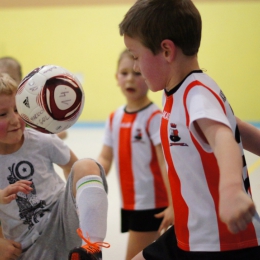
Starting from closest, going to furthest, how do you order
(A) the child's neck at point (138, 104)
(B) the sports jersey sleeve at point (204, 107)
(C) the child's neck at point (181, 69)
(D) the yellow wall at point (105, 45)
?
1. (B) the sports jersey sleeve at point (204, 107)
2. (C) the child's neck at point (181, 69)
3. (A) the child's neck at point (138, 104)
4. (D) the yellow wall at point (105, 45)

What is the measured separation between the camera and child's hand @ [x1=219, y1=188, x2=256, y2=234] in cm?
102

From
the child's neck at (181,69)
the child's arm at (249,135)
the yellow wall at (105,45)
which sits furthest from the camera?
the yellow wall at (105,45)

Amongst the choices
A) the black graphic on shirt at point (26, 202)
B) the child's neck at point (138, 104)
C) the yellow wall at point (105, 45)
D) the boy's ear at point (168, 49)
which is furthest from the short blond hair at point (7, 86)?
the yellow wall at point (105, 45)

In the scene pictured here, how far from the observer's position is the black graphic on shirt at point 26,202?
5.87ft

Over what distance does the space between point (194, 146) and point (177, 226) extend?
0.89ft

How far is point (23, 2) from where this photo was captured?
750 centimetres

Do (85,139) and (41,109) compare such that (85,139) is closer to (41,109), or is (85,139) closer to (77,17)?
(77,17)

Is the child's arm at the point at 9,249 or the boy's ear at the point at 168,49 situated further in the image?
the child's arm at the point at 9,249

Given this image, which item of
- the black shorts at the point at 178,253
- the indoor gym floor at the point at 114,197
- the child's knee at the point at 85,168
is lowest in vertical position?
the indoor gym floor at the point at 114,197

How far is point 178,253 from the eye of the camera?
1451mm

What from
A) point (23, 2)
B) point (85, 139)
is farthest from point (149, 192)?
point (23, 2)

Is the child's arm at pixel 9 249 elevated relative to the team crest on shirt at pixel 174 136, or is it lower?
lower

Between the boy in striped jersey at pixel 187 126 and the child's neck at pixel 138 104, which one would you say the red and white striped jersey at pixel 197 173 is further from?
the child's neck at pixel 138 104

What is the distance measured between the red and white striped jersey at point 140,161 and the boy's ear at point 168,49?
3.35 feet
